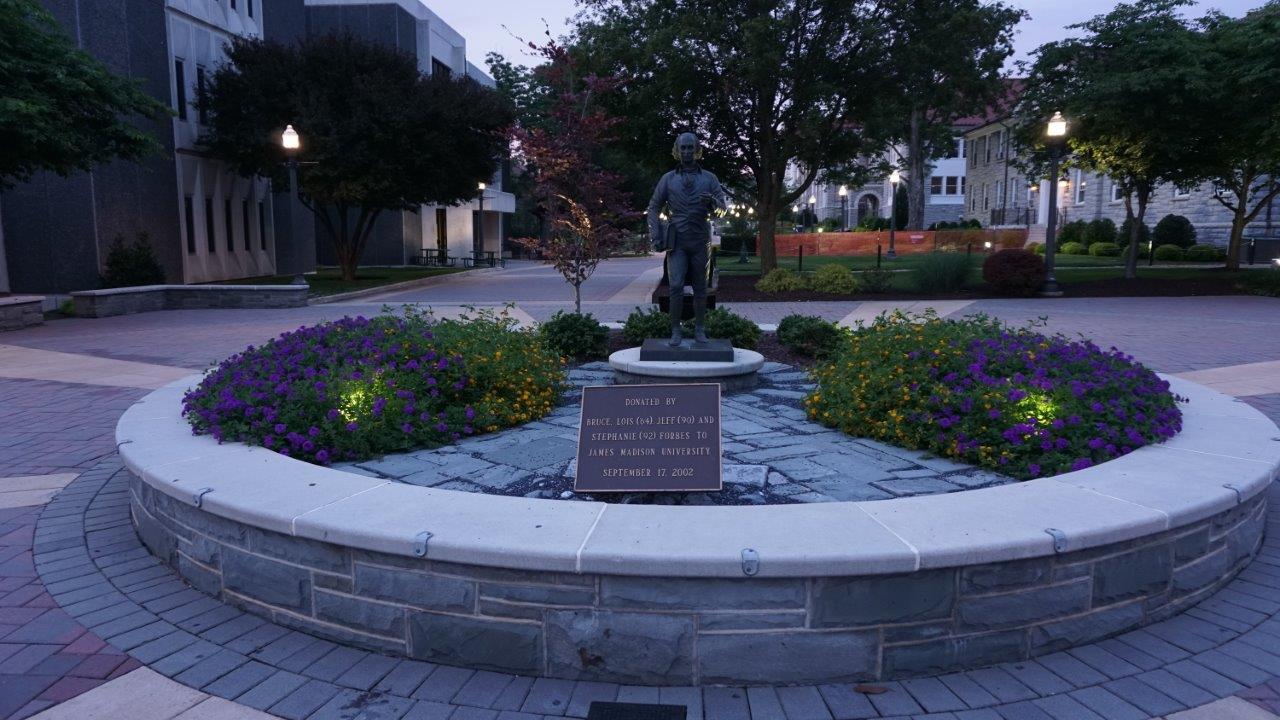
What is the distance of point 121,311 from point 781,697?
65.2ft

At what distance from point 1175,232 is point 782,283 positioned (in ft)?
78.5

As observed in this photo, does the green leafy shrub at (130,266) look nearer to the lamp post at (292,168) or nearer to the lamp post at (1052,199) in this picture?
the lamp post at (292,168)

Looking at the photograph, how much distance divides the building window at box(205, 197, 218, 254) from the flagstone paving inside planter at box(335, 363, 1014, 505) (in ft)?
81.9

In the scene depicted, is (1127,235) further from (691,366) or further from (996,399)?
(996,399)

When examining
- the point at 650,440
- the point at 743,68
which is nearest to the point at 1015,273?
the point at 743,68

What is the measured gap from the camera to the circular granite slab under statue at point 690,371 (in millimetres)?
7504

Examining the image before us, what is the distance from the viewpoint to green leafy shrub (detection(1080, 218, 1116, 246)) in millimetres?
40344

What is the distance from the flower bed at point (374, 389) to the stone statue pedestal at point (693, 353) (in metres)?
0.98

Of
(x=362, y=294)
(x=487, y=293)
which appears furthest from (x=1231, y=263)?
(x=362, y=294)

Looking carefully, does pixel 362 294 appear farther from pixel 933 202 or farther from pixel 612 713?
pixel 933 202

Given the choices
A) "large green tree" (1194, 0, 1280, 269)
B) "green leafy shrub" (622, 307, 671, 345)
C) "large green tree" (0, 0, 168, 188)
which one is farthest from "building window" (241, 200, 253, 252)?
"large green tree" (1194, 0, 1280, 269)

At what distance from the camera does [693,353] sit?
7910mm

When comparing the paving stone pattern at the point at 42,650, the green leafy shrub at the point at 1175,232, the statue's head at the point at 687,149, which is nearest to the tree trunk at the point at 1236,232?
the green leafy shrub at the point at 1175,232

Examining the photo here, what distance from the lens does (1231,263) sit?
2611 cm
